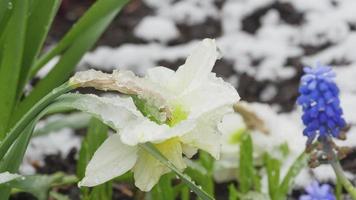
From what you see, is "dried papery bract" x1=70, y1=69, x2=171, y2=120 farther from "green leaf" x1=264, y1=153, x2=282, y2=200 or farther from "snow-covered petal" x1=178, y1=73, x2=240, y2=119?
"green leaf" x1=264, y1=153, x2=282, y2=200

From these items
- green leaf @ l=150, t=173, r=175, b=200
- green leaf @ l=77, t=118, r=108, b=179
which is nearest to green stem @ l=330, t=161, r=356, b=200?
green leaf @ l=150, t=173, r=175, b=200

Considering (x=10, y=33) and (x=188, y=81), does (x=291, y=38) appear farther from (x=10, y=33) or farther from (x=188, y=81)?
(x=188, y=81)

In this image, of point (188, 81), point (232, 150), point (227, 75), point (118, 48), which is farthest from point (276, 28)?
point (188, 81)

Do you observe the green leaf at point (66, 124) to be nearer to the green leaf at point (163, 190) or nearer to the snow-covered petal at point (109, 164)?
the green leaf at point (163, 190)

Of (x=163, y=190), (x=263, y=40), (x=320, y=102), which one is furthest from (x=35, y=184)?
(x=263, y=40)

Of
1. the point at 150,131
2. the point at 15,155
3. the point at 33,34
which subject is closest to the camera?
the point at 150,131

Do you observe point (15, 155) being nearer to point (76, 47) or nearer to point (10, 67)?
point (10, 67)

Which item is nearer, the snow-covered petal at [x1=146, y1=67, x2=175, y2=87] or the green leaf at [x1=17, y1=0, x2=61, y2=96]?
the snow-covered petal at [x1=146, y1=67, x2=175, y2=87]
